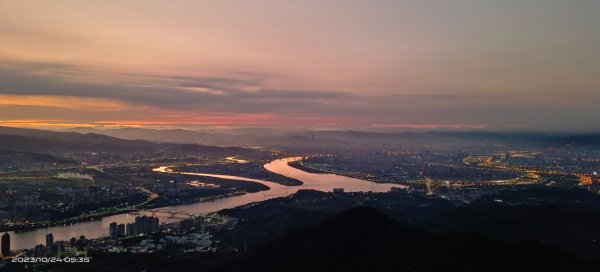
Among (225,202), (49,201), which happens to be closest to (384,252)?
(225,202)

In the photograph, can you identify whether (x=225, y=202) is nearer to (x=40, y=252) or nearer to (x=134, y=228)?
(x=134, y=228)

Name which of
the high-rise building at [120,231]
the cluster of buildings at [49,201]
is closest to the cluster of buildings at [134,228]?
the high-rise building at [120,231]

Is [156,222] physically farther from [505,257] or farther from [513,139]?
[513,139]

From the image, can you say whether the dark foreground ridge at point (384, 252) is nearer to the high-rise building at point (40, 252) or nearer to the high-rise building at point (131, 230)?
the high-rise building at point (40, 252)

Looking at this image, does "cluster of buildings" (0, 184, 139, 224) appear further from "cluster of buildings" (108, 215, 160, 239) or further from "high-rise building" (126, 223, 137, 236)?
"high-rise building" (126, 223, 137, 236)

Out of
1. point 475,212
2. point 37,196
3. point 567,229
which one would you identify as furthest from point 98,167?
point 567,229

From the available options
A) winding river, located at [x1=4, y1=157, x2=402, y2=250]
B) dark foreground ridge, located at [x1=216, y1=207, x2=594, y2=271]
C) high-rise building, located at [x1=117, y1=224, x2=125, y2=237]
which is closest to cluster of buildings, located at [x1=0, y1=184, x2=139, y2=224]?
winding river, located at [x1=4, y1=157, x2=402, y2=250]
